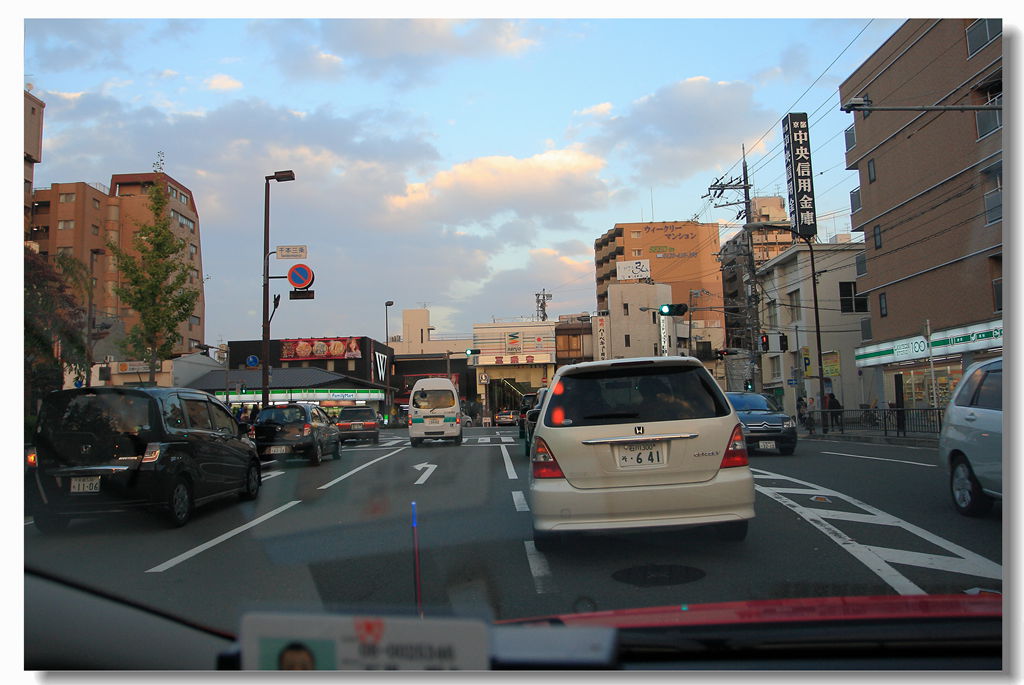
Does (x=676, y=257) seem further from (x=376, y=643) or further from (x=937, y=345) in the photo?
(x=376, y=643)

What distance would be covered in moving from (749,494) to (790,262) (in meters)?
43.7

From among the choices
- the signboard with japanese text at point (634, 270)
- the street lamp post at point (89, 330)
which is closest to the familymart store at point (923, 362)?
the street lamp post at point (89, 330)

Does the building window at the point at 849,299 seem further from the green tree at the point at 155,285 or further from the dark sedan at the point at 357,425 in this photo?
the green tree at the point at 155,285

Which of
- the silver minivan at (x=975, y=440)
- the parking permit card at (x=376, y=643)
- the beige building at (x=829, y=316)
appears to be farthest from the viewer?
the beige building at (x=829, y=316)

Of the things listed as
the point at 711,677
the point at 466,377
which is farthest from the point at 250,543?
the point at 466,377

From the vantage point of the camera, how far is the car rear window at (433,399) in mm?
24422

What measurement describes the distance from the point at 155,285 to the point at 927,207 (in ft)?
89.7

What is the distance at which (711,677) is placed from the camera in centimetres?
221

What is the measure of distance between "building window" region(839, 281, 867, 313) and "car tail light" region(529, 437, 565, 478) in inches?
1691

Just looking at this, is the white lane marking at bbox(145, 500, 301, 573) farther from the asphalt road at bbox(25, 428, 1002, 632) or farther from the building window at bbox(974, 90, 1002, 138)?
the building window at bbox(974, 90, 1002, 138)

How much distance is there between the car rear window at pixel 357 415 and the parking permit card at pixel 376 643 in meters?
26.4

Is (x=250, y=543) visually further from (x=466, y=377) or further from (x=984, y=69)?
(x=466, y=377)

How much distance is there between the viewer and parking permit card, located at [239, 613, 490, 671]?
1.71m

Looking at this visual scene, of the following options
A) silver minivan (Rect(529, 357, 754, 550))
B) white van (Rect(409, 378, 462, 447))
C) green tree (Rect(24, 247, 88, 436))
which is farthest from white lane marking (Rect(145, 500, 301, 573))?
white van (Rect(409, 378, 462, 447))
